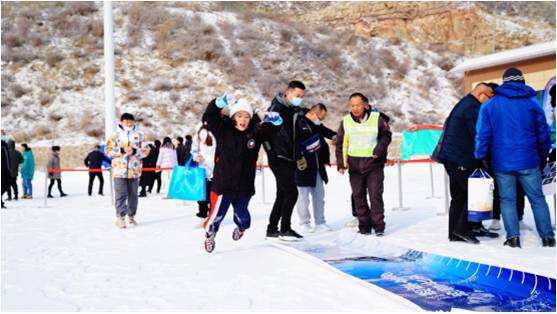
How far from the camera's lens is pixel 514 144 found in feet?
18.8

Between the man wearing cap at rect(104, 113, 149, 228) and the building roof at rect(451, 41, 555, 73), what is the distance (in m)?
12.8

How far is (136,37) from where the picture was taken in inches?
1577

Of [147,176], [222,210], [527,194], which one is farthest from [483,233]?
[147,176]

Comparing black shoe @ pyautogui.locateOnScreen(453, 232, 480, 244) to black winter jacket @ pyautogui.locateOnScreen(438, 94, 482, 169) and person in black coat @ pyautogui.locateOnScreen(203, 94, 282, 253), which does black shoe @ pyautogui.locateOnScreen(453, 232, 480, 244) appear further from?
person in black coat @ pyautogui.locateOnScreen(203, 94, 282, 253)

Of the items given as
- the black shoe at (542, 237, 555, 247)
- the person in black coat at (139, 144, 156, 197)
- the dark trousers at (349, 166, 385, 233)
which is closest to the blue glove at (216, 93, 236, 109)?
the dark trousers at (349, 166, 385, 233)

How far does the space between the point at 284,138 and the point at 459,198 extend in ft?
7.11

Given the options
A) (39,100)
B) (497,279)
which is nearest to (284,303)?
(497,279)

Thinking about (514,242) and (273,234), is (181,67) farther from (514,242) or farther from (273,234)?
(514,242)

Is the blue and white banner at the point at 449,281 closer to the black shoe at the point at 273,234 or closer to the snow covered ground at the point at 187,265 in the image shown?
the snow covered ground at the point at 187,265

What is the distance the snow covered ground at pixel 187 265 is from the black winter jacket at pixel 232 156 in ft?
2.40

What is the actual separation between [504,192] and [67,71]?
34.4 meters

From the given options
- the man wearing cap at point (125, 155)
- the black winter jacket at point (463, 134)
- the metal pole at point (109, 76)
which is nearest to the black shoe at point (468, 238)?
the black winter jacket at point (463, 134)

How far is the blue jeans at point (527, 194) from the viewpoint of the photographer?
5.79m

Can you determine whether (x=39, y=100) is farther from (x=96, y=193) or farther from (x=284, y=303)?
(x=284, y=303)
